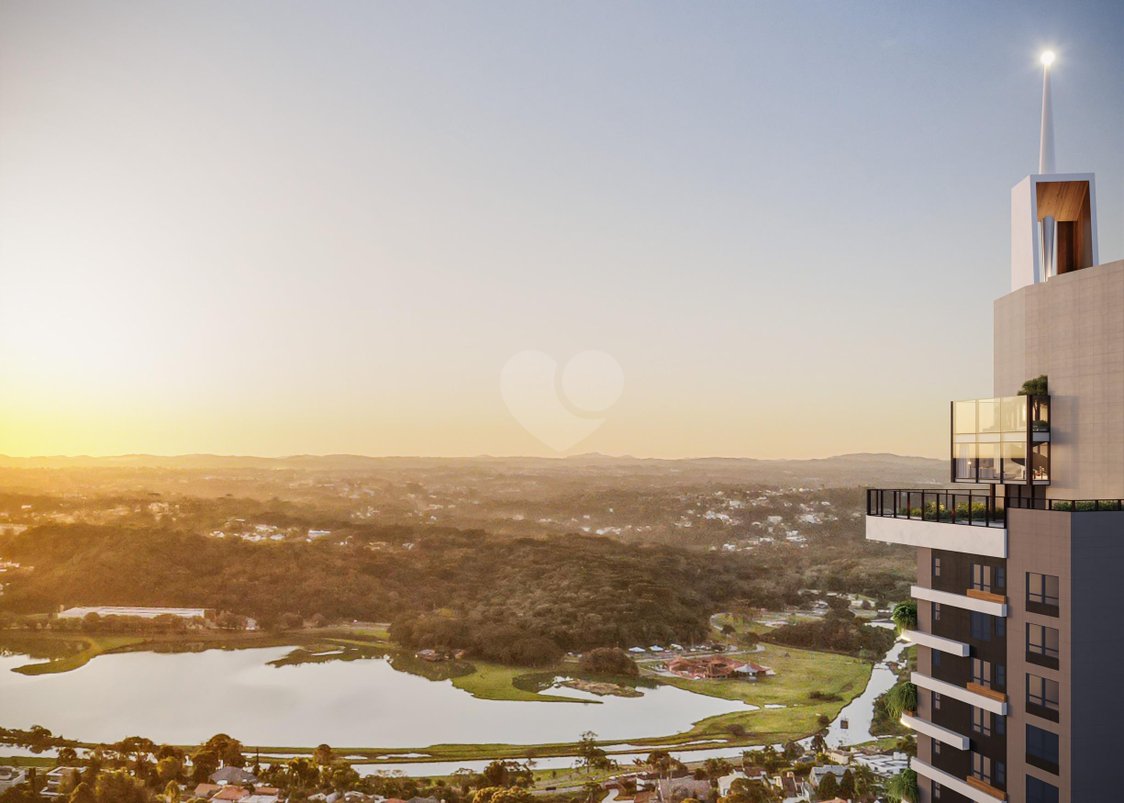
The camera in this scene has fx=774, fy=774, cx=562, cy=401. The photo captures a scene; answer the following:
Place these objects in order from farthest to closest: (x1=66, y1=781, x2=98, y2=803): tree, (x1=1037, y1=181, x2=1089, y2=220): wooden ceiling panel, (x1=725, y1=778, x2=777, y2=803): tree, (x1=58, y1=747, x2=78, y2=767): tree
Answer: (x1=58, y1=747, x2=78, y2=767): tree, (x1=725, y1=778, x2=777, y2=803): tree, (x1=66, y1=781, x2=98, y2=803): tree, (x1=1037, y1=181, x2=1089, y2=220): wooden ceiling panel

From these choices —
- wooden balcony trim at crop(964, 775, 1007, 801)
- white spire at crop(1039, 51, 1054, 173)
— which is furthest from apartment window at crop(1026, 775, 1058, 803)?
white spire at crop(1039, 51, 1054, 173)

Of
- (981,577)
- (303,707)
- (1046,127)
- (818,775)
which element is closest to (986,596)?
(981,577)

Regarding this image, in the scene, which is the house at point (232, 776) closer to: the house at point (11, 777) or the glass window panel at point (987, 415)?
the house at point (11, 777)

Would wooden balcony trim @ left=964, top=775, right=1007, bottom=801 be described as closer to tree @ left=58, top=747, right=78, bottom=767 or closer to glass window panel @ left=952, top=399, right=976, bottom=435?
glass window panel @ left=952, top=399, right=976, bottom=435

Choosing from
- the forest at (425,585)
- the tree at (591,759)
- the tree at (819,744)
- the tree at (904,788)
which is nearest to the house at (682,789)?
the tree at (591,759)

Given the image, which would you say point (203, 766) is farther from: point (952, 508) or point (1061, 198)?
point (1061, 198)

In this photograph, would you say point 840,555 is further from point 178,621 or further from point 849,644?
point 178,621

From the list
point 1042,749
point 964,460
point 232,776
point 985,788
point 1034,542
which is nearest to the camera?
point 1042,749
